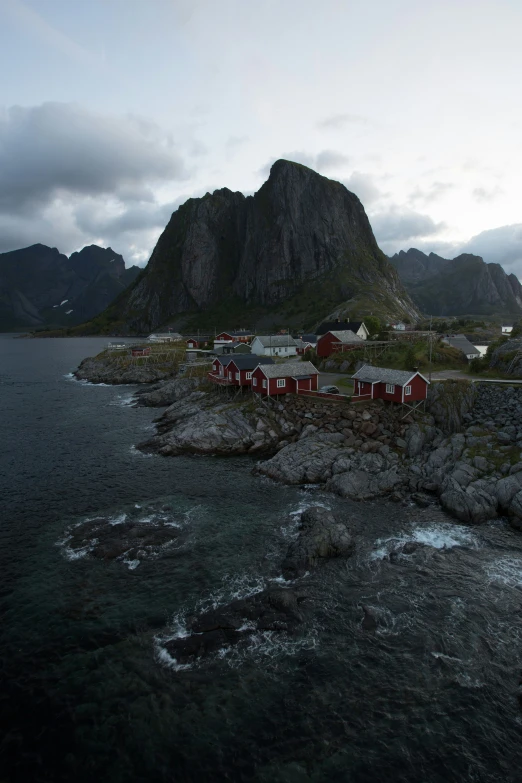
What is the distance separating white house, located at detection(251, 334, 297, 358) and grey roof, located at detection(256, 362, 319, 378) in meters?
39.1

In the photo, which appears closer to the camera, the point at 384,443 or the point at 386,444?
the point at 386,444

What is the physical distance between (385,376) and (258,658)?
3698cm

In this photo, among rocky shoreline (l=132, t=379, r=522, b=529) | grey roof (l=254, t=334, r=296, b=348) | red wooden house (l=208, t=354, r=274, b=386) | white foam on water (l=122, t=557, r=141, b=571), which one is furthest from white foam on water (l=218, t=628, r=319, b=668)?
grey roof (l=254, t=334, r=296, b=348)

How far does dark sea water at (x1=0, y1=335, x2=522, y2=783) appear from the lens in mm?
15641

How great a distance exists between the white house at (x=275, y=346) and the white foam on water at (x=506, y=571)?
238ft

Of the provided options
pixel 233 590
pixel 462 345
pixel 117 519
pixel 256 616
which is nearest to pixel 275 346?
pixel 462 345

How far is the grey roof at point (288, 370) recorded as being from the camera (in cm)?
5438

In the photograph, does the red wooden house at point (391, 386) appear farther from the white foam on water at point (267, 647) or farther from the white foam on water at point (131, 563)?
the white foam on water at point (267, 647)

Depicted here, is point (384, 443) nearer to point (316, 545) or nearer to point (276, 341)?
point (316, 545)

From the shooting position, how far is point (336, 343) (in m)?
82.2

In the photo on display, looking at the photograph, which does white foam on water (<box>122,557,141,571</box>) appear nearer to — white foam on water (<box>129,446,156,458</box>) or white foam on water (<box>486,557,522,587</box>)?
white foam on water (<box>129,446,156,458</box>)

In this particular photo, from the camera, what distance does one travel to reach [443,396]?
4875cm

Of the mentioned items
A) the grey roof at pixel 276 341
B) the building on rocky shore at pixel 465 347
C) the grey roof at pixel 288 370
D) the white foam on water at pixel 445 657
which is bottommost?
the white foam on water at pixel 445 657

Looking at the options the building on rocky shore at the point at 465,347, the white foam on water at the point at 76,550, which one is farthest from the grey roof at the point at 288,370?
the white foam on water at the point at 76,550
